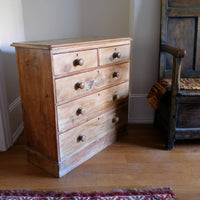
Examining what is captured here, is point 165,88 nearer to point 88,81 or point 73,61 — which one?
point 88,81

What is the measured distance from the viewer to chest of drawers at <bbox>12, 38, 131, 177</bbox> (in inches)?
53.8

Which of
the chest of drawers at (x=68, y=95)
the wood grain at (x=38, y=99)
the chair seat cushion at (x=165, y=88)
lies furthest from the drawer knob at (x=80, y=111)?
the chair seat cushion at (x=165, y=88)

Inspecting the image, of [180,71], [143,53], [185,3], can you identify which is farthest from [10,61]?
[185,3]

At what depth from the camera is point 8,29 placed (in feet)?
6.41

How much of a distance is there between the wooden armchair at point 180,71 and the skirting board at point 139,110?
118 millimetres

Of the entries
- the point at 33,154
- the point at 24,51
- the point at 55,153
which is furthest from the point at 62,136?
the point at 24,51

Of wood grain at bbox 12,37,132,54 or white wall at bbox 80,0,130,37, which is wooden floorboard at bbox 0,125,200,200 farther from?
white wall at bbox 80,0,130,37

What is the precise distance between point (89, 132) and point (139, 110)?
81 centimetres

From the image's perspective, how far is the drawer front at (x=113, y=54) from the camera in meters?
1.64

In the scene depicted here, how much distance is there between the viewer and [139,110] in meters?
2.34

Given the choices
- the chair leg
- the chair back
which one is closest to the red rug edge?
the chair leg

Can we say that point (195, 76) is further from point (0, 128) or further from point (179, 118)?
point (0, 128)

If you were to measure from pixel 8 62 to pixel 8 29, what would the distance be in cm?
28

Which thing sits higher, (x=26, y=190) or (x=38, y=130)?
(x=38, y=130)
